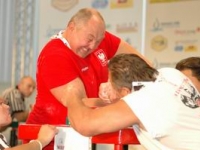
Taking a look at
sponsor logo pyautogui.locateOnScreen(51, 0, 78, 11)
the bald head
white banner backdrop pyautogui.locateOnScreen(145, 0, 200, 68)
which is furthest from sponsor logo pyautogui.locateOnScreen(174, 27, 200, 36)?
the bald head

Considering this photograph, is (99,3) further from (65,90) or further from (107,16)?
(65,90)

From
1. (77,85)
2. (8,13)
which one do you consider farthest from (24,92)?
(77,85)

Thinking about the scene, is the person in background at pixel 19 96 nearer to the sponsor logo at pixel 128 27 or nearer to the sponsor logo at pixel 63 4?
the sponsor logo at pixel 63 4

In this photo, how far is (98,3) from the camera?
21.1ft

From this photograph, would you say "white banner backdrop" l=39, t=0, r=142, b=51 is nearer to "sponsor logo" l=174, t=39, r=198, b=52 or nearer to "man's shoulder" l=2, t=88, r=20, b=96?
"sponsor logo" l=174, t=39, r=198, b=52

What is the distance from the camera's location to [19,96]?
659 cm

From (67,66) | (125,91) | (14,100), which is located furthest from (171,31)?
(125,91)

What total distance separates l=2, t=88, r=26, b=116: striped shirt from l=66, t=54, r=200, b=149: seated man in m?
4.73

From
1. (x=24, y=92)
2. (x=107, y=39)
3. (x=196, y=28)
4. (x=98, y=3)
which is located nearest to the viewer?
(x=107, y=39)

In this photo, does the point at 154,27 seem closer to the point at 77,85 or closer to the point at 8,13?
the point at 8,13

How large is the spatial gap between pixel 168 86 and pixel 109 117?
0.79 feet

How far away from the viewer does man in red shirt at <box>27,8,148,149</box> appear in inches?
93.0

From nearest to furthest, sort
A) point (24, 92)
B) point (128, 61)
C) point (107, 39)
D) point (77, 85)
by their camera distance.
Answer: point (128, 61) < point (77, 85) < point (107, 39) < point (24, 92)

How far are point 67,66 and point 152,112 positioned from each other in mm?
801
